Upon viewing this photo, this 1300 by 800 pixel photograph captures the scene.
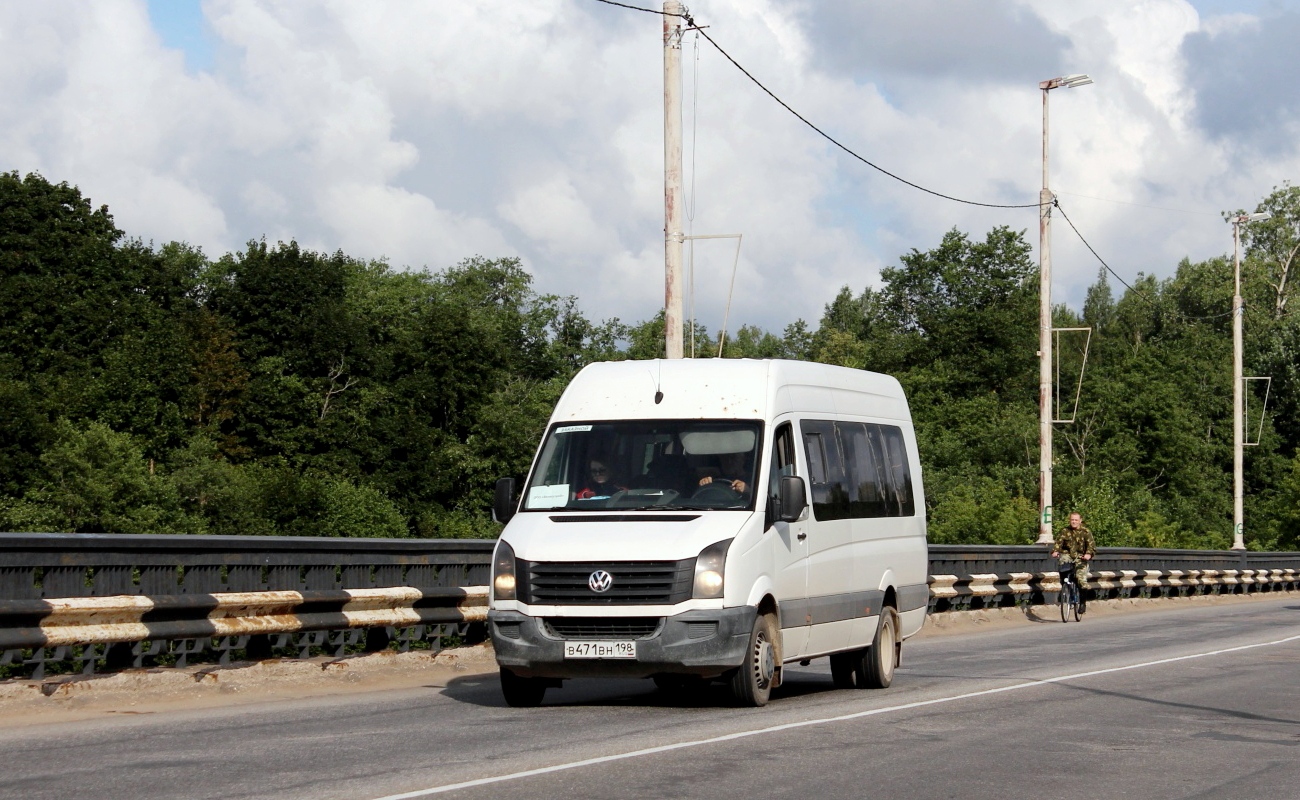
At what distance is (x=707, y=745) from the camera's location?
32.4 feet

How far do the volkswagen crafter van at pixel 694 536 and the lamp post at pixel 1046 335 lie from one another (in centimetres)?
2006

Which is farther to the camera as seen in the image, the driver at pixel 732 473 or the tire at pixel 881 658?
the tire at pixel 881 658

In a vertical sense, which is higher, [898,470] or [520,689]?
[898,470]

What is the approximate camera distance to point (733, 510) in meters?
12.1

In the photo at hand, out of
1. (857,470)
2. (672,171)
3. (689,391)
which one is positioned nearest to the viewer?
(689,391)

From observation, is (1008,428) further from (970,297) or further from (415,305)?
(415,305)

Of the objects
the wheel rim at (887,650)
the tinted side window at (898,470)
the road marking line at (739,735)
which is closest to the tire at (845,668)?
the wheel rim at (887,650)

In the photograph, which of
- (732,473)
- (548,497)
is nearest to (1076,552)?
(732,473)

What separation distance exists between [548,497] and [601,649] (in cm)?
144

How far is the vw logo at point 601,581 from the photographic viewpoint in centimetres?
1159

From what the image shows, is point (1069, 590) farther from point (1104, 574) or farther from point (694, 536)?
point (694, 536)

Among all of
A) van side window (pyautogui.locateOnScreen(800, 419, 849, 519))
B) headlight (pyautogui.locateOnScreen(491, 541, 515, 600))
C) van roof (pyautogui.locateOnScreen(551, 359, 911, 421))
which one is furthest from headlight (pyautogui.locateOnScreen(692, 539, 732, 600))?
van side window (pyautogui.locateOnScreen(800, 419, 849, 519))

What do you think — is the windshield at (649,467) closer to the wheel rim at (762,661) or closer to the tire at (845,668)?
the wheel rim at (762,661)

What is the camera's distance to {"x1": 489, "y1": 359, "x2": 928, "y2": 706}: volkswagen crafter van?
38.0 ft
